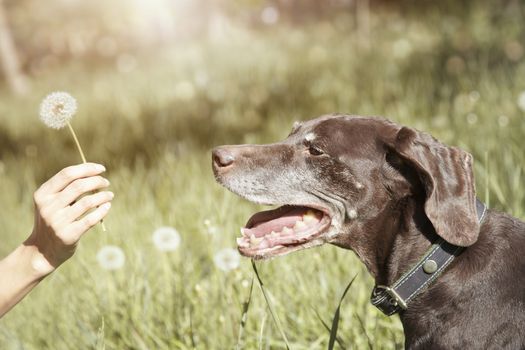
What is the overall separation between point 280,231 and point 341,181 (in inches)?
13.9

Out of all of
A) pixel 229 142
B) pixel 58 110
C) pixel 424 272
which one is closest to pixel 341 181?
→ pixel 424 272

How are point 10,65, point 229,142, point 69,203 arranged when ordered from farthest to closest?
point 10,65, point 229,142, point 69,203

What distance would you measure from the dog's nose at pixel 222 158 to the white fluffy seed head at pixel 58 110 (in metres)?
0.76

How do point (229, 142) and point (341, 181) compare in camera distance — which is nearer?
point (341, 181)

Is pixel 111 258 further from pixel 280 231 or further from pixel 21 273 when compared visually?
pixel 280 231

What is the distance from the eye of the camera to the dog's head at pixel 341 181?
2.54 meters

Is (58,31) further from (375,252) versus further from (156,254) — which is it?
(375,252)

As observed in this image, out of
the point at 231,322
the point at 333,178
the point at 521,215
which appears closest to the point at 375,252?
the point at 333,178

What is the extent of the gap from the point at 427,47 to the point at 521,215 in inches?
188

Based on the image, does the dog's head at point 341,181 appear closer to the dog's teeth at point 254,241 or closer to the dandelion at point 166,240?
the dog's teeth at point 254,241

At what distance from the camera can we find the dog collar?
2521 mm

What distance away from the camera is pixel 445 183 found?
8.27ft

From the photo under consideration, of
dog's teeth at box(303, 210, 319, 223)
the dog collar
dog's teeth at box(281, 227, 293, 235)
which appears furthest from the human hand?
the dog collar

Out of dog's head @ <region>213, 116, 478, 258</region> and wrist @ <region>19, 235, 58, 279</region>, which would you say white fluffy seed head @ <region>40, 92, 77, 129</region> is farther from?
dog's head @ <region>213, 116, 478, 258</region>
